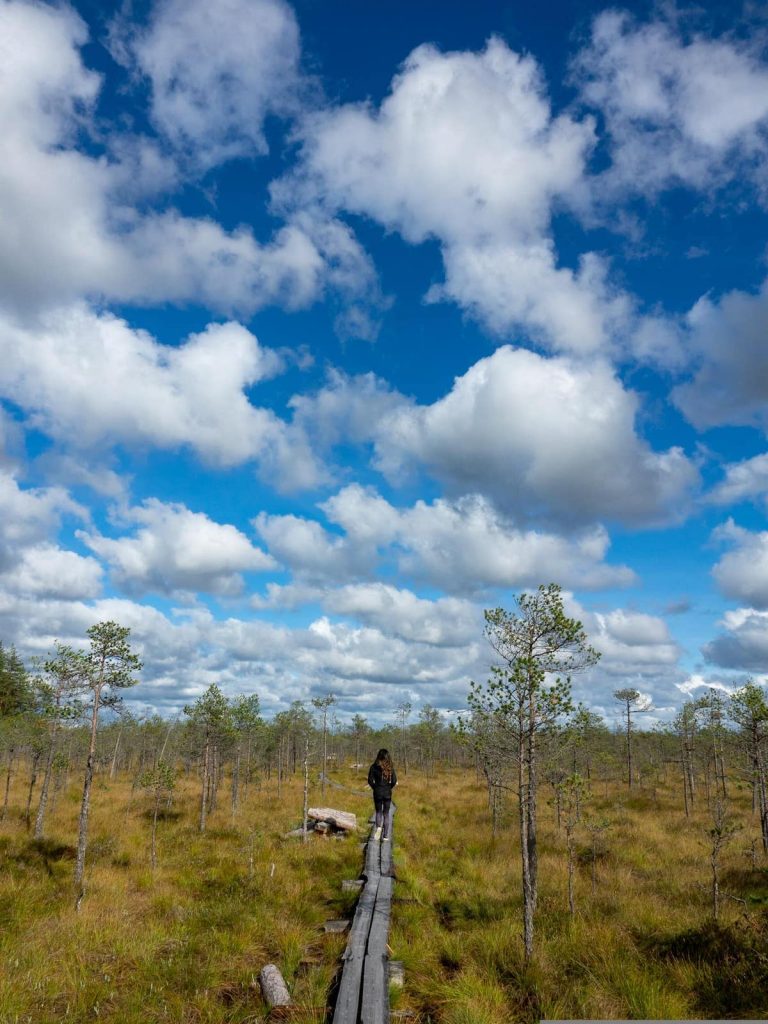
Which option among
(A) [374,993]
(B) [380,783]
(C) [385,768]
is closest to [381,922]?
(A) [374,993]

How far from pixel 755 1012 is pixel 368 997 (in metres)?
6.25

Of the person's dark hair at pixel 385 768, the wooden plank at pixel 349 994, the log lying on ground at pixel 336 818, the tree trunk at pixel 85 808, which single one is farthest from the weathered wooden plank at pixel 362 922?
the log lying on ground at pixel 336 818

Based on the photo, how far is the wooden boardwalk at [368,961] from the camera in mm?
8320

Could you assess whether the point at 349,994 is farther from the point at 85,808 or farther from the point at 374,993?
the point at 85,808

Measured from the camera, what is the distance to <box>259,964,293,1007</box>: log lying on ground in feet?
28.7

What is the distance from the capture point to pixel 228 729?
1332 inches

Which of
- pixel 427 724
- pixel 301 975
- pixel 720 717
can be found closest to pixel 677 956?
pixel 301 975

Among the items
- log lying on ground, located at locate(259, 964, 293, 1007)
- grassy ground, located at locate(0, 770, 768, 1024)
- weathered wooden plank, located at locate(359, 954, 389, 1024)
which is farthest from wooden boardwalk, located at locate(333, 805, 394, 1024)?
log lying on ground, located at locate(259, 964, 293, 1007)

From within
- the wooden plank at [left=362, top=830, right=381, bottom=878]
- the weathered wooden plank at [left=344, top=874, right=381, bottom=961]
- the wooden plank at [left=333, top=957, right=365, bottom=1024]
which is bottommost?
the wooden plank at [left=362, top=830, right=381, bottom=878]

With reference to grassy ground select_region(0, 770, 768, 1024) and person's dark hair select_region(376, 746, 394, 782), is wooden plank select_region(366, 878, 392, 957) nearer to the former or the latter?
grassy ground select_region(0, 770, 768, 1024)

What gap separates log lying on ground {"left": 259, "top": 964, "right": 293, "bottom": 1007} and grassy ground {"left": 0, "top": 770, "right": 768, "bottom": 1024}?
0.23 meters

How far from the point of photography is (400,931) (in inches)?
477

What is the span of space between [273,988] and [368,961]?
1812 mm

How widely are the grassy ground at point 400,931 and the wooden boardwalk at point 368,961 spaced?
343 millimetres
